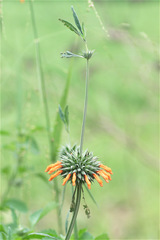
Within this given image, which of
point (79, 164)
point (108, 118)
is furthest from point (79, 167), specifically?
point (108, 118)

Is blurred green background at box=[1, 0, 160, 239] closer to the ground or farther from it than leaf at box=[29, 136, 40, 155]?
farther from it

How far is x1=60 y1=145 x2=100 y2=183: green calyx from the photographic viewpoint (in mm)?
412

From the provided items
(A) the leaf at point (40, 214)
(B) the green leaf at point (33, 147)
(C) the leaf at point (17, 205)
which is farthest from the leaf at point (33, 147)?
(A) the leaf at point (40, 214)

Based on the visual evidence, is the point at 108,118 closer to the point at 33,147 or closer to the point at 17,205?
the point at 33,147

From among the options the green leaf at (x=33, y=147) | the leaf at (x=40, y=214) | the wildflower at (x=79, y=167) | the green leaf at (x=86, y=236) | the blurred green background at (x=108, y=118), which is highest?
the blurred green background at (x=108, y=118)

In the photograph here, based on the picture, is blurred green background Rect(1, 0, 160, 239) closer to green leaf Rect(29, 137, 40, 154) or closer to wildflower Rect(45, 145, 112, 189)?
green leaf Rect(29, 137, 40, 154)

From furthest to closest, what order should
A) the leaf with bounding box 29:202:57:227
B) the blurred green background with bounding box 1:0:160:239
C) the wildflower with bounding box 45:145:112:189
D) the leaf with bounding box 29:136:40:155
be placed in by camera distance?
the blurred green background with bounding box 1:0:160:239 → the leaf with bounding box 29:136:40:155 → the leaf with bounding box 29:202:57:227 → the wildflower with bounding box 45:145:112:189

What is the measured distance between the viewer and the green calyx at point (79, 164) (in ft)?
1.35

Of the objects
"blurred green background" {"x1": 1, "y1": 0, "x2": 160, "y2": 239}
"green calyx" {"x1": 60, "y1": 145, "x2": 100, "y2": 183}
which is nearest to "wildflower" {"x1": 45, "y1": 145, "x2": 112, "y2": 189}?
"green calyx" {"x1": 60, "y1": 145, "x2": 100, "y2": 183}

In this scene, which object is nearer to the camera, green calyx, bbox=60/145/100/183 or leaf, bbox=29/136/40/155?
green calyx, bbox=60/145/100/183

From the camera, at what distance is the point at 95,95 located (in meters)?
2.38

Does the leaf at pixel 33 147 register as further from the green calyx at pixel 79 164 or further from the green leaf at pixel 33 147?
the green calyx at pixel 79 164

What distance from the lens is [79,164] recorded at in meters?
0.42

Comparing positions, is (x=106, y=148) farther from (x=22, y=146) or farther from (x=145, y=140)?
(x=22, y=146)
